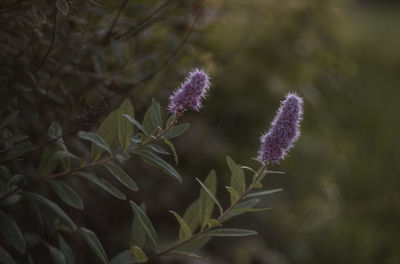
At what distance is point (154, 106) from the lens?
3.55 ft

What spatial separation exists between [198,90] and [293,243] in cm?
201

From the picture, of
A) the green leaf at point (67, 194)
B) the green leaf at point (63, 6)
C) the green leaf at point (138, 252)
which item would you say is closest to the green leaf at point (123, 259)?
the green leaf at point (138, 252)

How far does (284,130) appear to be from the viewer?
111 cm

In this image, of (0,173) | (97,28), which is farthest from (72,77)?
(0,173)

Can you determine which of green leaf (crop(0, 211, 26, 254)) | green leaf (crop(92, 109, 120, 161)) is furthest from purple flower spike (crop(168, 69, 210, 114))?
green leaf (crop(0, 211, 26, 254))

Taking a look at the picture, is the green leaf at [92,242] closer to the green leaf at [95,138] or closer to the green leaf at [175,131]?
the green leaf at [95,138]

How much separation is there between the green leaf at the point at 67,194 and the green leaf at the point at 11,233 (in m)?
0.13

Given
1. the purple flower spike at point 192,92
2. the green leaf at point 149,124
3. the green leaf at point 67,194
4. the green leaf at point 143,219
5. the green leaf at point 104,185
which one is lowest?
the green leaf at point 67,194

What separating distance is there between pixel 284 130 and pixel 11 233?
0.70 metres

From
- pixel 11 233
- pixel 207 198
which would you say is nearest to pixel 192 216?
pixel 207 198

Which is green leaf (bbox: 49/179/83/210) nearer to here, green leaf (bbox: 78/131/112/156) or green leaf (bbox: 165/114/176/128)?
green leaf (bbox: 78/131/112/156)

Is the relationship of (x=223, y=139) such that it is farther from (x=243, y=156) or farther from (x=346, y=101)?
(x=346, y=101)

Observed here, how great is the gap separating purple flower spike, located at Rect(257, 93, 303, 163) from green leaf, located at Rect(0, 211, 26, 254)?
0.61 m

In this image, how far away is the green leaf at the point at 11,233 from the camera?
39.6 inches
